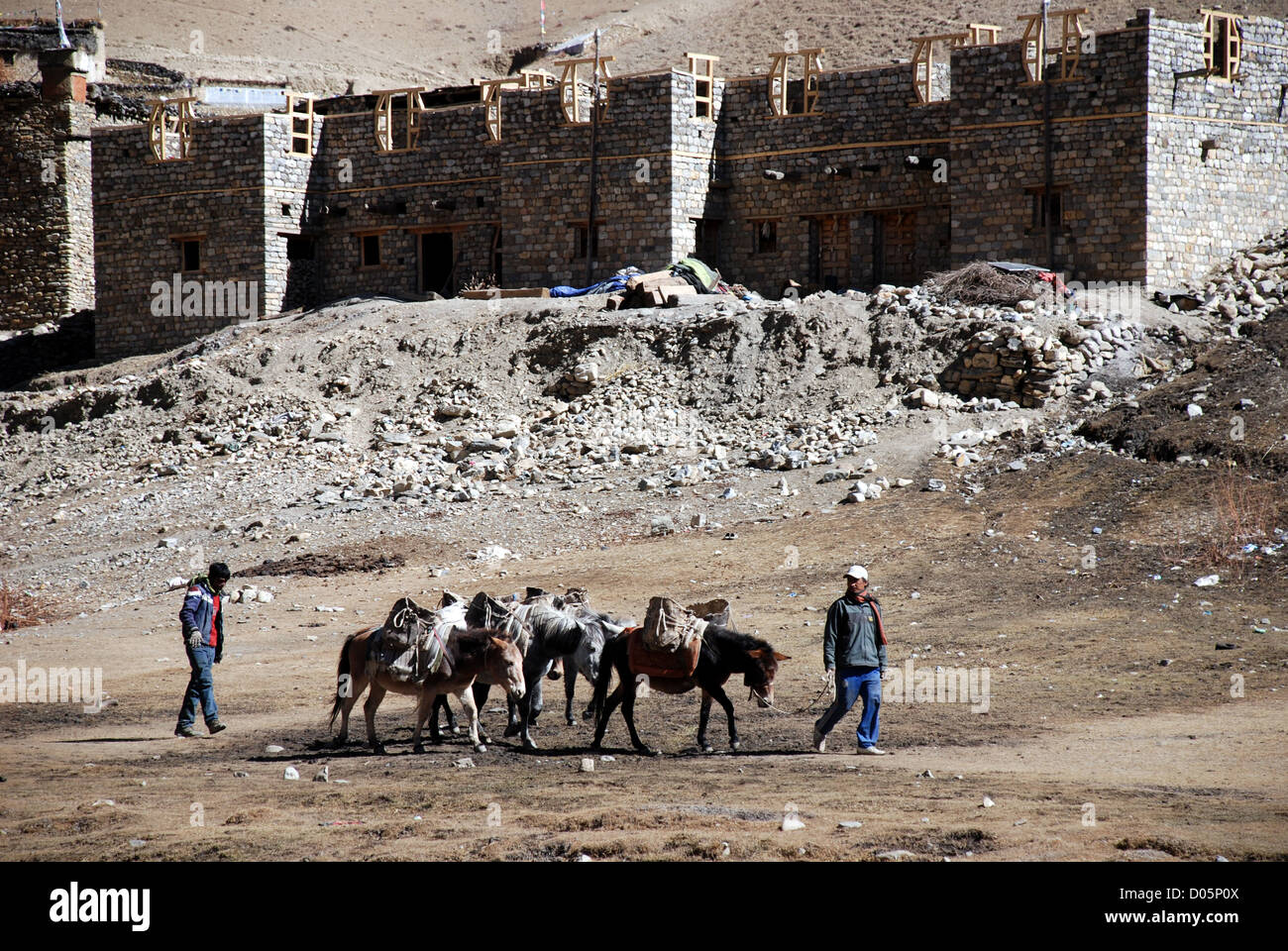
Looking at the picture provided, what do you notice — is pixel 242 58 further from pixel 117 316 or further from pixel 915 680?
pixel 915 680

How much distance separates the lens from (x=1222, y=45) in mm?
26266

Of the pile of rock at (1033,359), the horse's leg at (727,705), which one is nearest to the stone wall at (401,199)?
the pile of rock at (1033,359)

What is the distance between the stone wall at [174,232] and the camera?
33406 millimetres

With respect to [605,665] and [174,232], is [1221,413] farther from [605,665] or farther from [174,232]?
[174,232]

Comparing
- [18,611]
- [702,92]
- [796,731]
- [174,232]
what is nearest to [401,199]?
[174,232]

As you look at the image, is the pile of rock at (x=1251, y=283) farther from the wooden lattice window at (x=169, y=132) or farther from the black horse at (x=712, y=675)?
the wooden lattice window at (x=169, y=132)

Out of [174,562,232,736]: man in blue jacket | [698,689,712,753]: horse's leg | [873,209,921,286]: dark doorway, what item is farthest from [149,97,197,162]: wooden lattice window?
[698,689,712,753]: horse's leg

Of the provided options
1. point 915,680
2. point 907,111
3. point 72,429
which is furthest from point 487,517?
point 907,111

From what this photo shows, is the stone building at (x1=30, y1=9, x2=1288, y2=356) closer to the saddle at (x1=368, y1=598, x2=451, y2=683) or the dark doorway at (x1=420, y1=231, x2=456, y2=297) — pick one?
the dark doorway at (x1=420, y1=231, x2=456, y2=297)

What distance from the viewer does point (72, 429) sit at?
28312mm

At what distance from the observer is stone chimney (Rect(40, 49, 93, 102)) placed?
124 feet

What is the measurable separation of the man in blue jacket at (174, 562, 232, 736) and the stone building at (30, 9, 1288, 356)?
742 inches

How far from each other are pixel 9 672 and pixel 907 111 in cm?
2023
